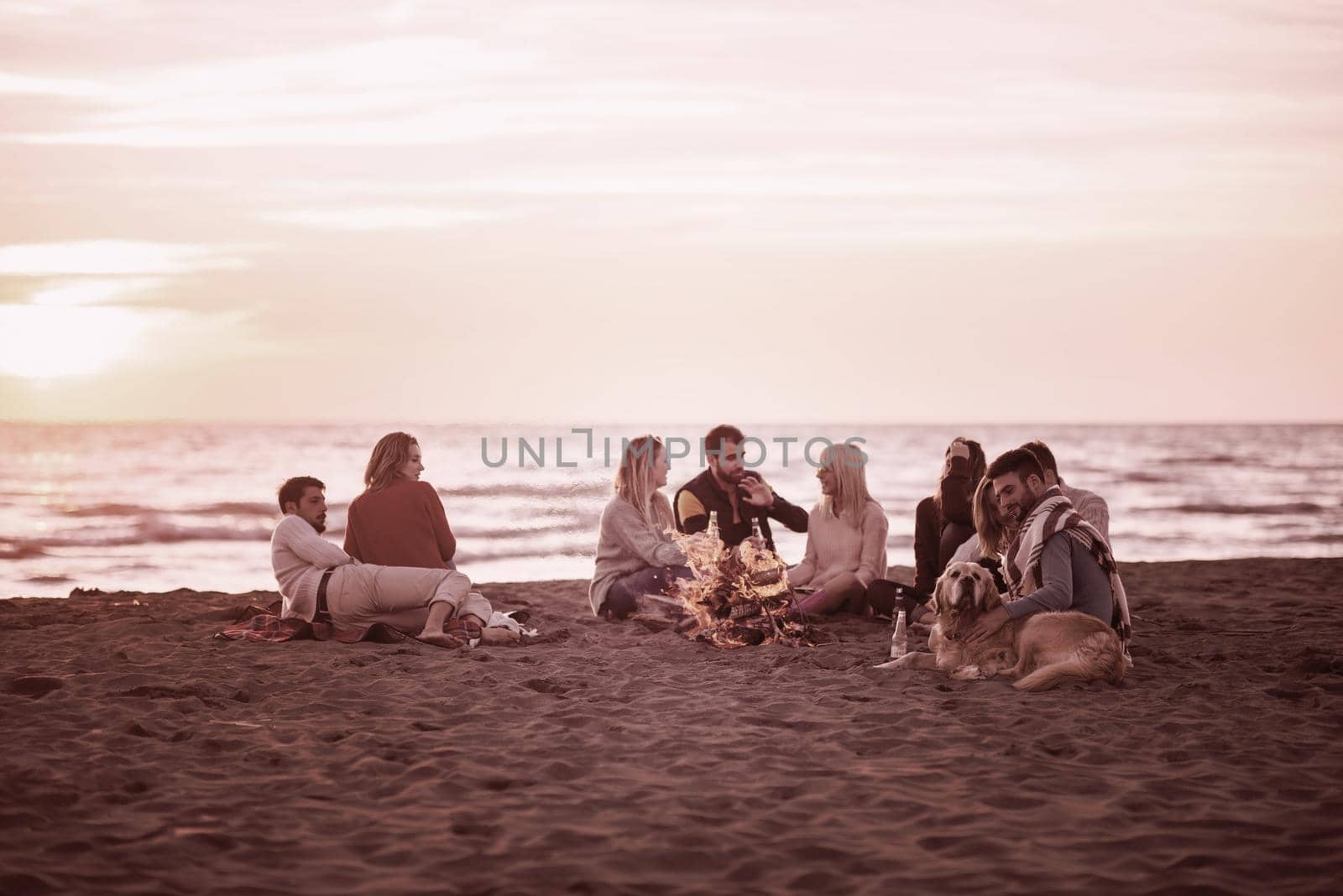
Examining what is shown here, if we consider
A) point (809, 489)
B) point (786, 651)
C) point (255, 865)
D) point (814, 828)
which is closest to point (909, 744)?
point (814, 828)

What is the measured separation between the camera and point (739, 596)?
803 cm

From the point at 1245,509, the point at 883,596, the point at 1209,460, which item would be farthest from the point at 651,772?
the point at 1209,460

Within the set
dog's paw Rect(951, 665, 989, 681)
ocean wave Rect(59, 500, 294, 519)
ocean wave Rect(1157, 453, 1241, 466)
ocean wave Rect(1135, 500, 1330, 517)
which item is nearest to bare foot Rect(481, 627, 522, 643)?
dog's paw Rect(951, 665, 989, 681)

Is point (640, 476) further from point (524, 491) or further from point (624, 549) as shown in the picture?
point (524, 491)

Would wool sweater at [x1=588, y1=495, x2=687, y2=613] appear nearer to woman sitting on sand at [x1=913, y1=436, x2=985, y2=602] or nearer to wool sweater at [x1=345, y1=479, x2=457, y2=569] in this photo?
wool sweater at [x1=345, y1=479, x2=457, y2=569]

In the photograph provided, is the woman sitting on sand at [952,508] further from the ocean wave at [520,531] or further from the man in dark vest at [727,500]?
the ocean wave at [520,531]

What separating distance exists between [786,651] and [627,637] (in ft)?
4.22

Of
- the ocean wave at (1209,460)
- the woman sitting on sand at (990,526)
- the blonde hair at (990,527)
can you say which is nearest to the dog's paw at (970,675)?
the woman sitting on sand at (990,526)

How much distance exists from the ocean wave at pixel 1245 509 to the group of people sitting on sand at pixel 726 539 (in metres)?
17.6

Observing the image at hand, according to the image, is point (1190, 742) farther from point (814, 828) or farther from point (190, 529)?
point (190, 529)

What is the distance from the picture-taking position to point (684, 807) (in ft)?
14.8

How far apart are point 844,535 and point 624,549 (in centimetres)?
170

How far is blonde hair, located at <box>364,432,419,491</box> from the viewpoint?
8.40 meters

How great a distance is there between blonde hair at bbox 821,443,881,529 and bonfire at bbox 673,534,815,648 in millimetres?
1103
